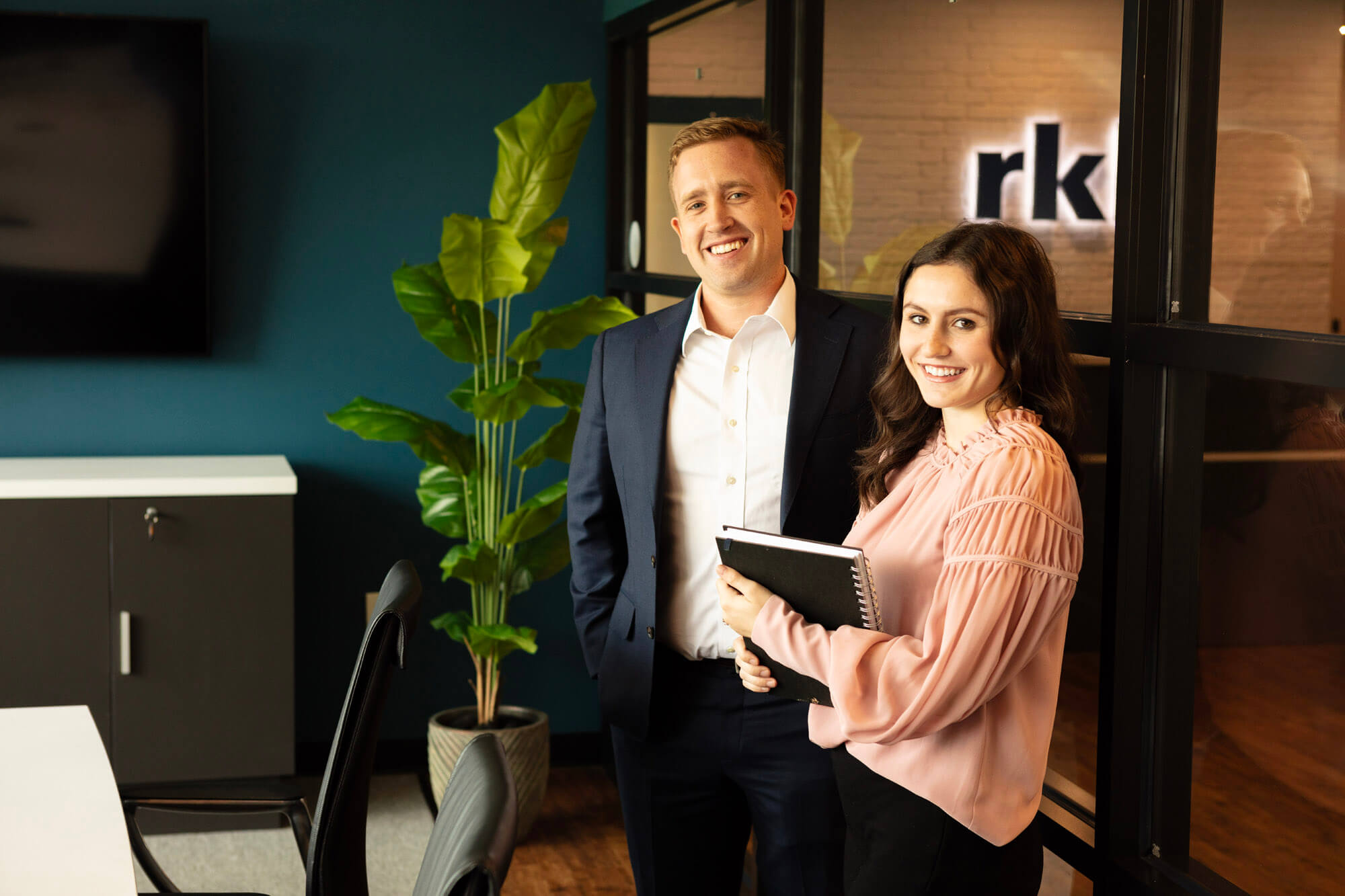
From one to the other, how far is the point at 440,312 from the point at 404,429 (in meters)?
0.35

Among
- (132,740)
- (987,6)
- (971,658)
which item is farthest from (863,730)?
(132,740)

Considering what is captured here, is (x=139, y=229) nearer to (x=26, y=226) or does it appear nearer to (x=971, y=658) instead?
(x=26, y=226)

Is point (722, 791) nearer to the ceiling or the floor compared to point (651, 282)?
nearer to the floor

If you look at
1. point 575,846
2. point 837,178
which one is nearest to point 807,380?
point 837,178

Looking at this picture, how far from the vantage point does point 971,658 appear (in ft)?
4.61

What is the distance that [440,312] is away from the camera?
145 inches

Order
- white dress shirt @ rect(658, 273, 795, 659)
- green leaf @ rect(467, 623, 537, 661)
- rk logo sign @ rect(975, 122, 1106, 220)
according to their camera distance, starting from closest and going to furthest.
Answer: rk logo sign @ rect(975, 122, 1106, 220)
white dress shirt @ rect(658, 273, 795, 659)
green leaf @ rect(467, 623, 537, 661)

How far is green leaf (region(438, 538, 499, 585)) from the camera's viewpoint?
3.74 m

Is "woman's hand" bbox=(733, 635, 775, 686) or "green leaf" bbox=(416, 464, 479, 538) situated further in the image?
"green leaf" bbox=(416, 464, 479, 538)

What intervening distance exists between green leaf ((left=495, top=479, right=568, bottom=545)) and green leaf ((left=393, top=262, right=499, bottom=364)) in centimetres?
44

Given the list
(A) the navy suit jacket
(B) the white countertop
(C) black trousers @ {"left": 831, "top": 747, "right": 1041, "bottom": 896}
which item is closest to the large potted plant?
(B) the white countertop

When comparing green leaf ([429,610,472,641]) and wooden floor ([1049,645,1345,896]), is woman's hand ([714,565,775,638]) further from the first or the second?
green leaf ([429,610,472,641])

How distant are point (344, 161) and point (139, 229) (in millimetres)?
675

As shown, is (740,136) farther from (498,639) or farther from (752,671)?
(498,639)
